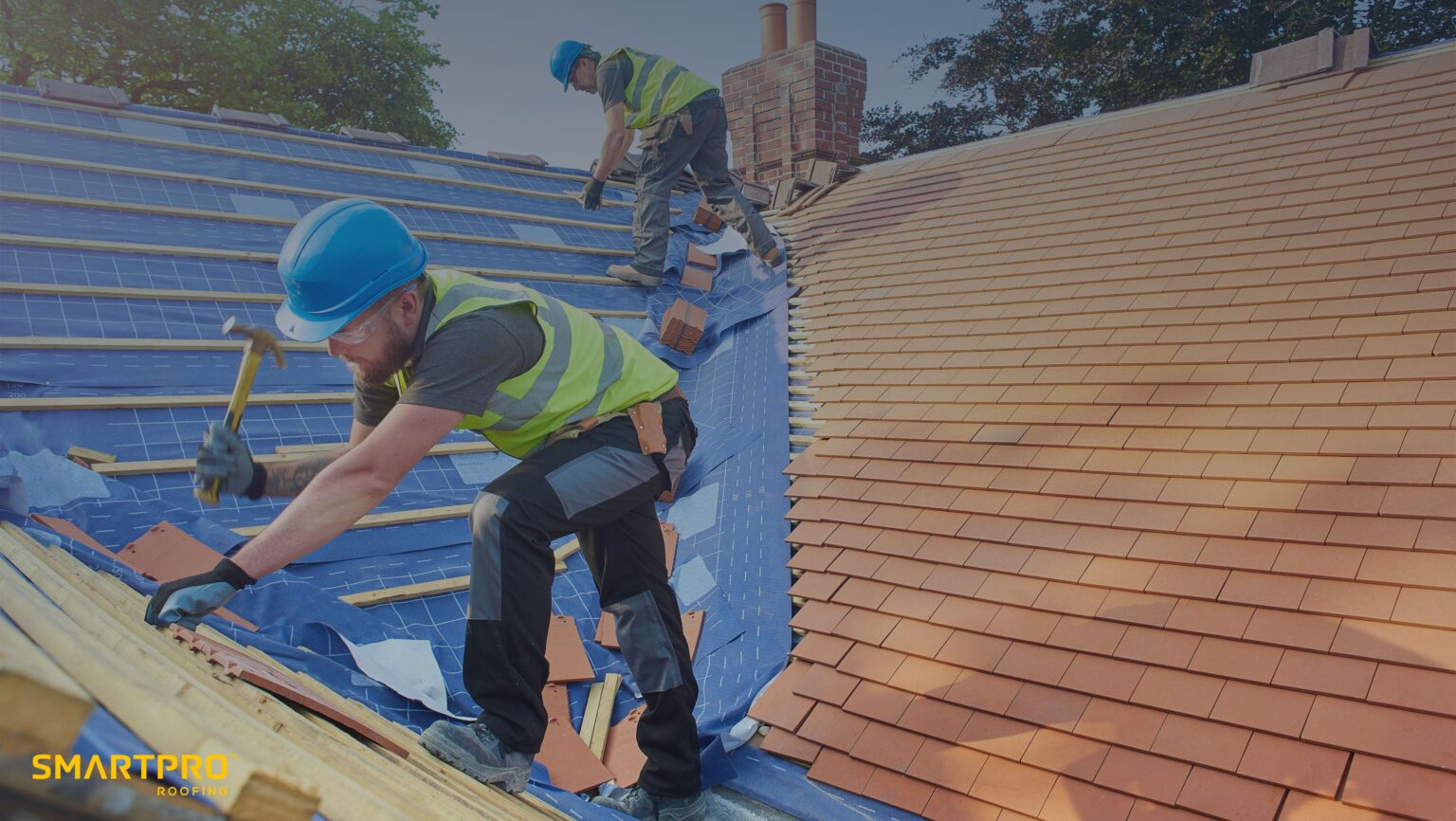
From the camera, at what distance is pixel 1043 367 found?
3.92 meters

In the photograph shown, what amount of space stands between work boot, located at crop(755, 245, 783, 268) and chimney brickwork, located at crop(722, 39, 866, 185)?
2915 mm

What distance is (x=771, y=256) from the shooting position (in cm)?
604

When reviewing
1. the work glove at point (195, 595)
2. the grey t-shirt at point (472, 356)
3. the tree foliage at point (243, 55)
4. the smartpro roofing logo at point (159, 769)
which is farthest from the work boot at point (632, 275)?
the tree foliage at point (243, 55)

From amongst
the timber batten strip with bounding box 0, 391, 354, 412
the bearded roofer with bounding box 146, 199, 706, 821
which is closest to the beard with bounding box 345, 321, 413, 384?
the bearded roofer with bounding box 146, 199, 706, 821

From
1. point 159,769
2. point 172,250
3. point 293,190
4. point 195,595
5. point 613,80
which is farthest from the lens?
point 613,80

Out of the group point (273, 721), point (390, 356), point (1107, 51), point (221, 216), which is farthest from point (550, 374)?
point (1107, 51)

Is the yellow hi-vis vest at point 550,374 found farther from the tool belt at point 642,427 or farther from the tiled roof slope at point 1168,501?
the tiled roof slope at point 1168,501

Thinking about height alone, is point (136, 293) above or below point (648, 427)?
above

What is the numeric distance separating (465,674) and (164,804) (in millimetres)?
1478

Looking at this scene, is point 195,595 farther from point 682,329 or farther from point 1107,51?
point 1107,51

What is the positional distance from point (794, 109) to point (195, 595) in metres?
7.85

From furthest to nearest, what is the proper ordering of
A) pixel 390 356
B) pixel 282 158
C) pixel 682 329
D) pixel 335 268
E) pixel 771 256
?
1. pixel 771 256
2. pixel 282 158
3. pixel 682 329
4. pixel 390 356
5. pixel 335 268

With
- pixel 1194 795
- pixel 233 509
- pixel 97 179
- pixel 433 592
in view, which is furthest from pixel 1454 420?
pixel 97 179

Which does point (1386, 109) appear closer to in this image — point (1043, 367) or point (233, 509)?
point (1043, 367)
